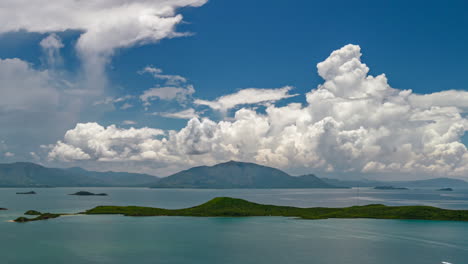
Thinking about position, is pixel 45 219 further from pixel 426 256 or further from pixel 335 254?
pixel 426 256

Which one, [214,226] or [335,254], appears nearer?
[335,254]

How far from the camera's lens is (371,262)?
314 feet

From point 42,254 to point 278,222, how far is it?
105137 millimetres

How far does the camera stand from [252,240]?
12744cm

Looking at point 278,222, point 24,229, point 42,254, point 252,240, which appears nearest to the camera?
point 42,254

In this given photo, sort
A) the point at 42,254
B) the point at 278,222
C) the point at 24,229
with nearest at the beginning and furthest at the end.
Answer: the point at 42,254
the point at 24,229
the point at 278,222

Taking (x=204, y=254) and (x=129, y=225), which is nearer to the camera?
(x=204, y=254)

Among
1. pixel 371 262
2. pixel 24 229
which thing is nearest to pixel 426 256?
pixel 371 262

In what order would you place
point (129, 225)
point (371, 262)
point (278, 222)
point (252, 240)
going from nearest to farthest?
point (371, 262), point (252, 240), point (129, 225), point (278, 222)

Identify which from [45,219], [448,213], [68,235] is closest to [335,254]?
[68,235]

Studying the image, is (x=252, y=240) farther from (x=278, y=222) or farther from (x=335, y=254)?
(x=278, y=222)

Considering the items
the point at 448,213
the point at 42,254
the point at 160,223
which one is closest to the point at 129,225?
the point at 160,223

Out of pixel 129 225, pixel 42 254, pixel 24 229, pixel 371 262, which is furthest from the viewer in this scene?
pixel 129 225

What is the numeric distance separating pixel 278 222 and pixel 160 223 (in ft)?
182
